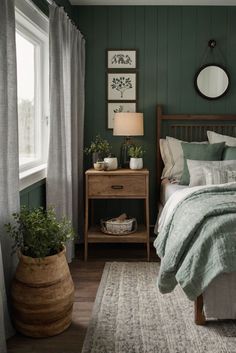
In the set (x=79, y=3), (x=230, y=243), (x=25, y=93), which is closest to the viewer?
(x=230, y=243)

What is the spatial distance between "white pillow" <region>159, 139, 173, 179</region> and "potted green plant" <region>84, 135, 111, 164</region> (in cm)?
58

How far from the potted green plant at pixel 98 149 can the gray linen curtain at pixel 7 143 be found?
189cm

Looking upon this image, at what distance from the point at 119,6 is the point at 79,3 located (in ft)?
1.42

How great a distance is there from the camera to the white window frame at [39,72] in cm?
329

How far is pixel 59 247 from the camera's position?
9.18 feet

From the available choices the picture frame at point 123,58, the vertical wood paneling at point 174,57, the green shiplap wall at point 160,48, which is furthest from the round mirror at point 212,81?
the picture frame at point 123,58

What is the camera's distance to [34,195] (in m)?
3.49

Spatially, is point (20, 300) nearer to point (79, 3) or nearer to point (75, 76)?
point (75, 76)

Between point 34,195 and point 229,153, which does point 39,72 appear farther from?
point 229,153

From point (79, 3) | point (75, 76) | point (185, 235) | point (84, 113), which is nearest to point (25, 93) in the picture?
point (75, 76)

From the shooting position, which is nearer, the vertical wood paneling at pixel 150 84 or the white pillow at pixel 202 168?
the white pillow at pixel 202 168

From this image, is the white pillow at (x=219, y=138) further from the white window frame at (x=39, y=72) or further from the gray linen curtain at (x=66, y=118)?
the white window frame at (x=39, y=72)

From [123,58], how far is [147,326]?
304 centimetres

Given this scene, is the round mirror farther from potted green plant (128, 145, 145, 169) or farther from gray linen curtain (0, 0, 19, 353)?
gray linen curtain (0, 0, 19, 353)
